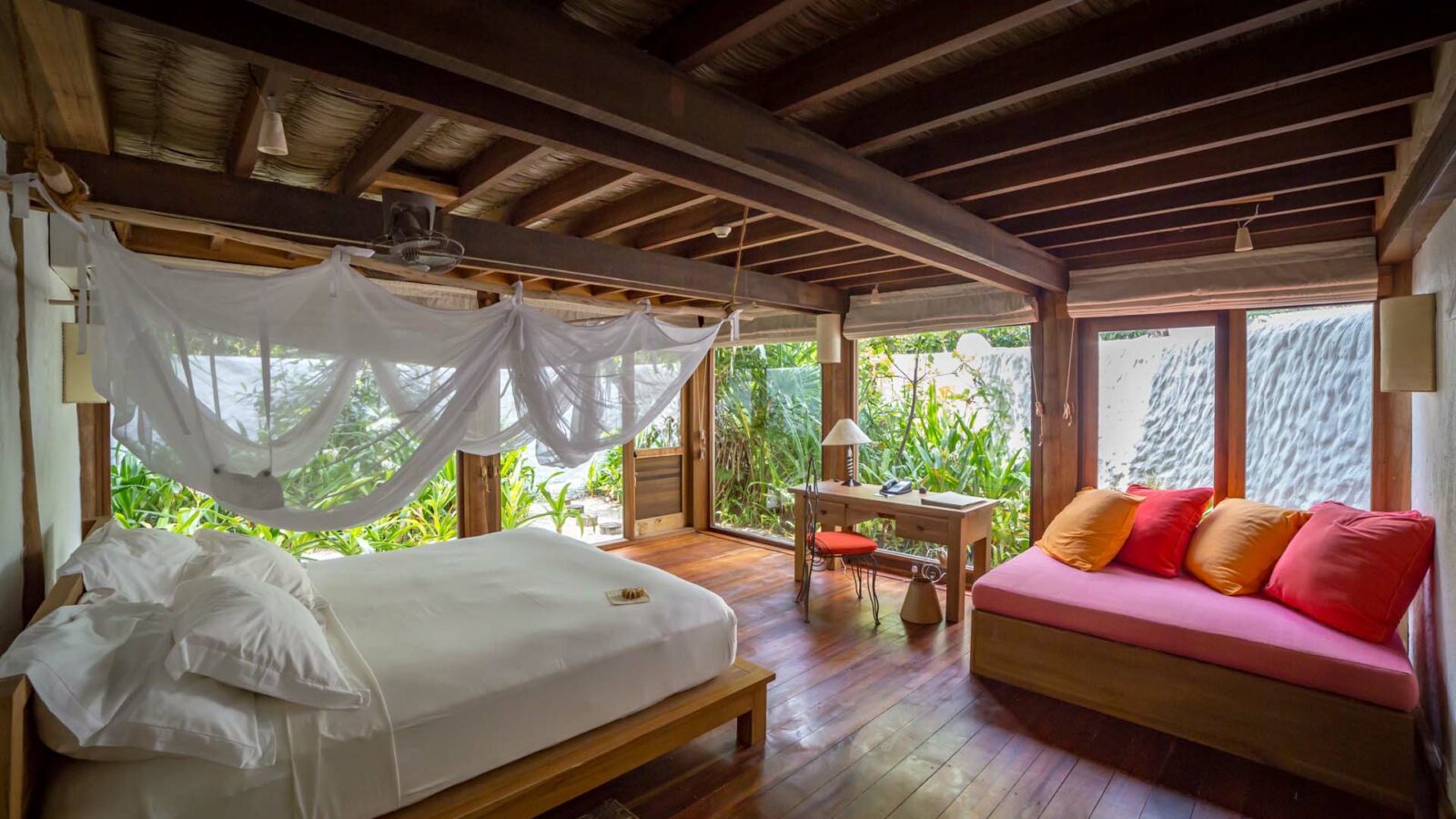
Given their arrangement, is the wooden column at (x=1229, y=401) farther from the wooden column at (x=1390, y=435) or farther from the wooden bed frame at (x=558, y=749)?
the wooden bed frame at (x=558, y=749)

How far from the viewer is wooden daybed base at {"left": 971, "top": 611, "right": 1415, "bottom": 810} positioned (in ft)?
7.43

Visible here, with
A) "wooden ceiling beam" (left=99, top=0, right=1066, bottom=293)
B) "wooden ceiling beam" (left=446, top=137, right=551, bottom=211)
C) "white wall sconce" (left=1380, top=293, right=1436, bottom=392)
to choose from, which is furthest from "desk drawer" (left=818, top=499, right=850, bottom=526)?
"wooden ceiling beam" (left=446, top=137, right=551, bottom=211)

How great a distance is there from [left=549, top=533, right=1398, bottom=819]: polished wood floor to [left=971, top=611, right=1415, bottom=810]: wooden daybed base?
0.21ft

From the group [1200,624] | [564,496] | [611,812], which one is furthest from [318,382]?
[564,496]

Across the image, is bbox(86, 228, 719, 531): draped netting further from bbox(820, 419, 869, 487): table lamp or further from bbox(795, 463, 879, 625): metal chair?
bbox(820, 419, 869, 487): table lamp

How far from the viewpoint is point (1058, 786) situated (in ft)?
7.75

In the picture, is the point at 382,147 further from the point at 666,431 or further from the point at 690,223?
the point at 666,431

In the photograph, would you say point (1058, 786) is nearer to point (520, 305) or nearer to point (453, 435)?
point (453, 435)

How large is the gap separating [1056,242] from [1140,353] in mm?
1002

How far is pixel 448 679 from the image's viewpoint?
198cm

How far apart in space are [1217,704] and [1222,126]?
7.26 feet

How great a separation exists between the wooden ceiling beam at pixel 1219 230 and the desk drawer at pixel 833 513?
6.96 ft

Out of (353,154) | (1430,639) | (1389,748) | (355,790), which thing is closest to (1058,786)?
(1389,748)

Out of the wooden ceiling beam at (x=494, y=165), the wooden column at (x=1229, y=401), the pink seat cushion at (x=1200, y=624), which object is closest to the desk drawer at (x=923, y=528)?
the pink seat cushion at (x=1200, y=624)
